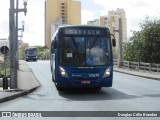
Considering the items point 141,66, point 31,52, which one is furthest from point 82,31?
point 31,52

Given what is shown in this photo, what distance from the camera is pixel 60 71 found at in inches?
790

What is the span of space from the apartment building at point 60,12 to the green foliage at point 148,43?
2677 inches

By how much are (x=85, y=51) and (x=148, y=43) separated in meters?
Result: 27.8

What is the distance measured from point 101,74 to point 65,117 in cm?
790

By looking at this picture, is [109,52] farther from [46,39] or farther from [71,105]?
[46,39]

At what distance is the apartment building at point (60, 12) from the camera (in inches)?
4707

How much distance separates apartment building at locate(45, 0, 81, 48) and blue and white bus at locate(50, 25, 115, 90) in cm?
9606

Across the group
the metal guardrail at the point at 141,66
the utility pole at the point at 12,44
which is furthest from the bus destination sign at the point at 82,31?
the metal guardrail at the point at 141,66

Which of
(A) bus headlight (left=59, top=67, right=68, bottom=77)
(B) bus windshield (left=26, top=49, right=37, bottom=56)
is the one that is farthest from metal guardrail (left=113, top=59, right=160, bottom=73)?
(B) bus windshield (left=26, top=49, right=37, bottom=56)

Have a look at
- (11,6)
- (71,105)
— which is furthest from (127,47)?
(71,105)

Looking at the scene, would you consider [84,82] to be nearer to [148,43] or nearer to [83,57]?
[83,57]

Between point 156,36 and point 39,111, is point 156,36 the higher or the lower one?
the higher one

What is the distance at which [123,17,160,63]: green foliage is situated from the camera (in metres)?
46.5

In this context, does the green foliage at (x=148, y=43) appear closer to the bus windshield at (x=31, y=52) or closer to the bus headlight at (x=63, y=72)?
the bus headlight at (x=63, y=72)
